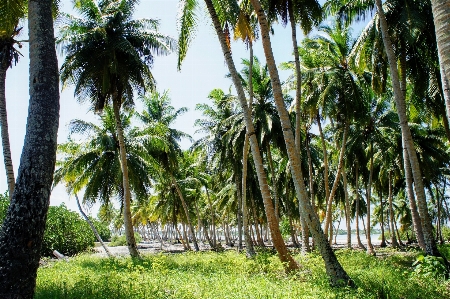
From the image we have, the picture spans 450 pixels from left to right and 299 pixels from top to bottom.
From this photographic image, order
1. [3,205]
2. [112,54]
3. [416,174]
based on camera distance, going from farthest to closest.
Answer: [3,205]
[112,54]
[416,174]

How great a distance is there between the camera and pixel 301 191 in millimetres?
9109

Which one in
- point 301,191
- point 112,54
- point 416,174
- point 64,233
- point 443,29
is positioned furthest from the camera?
point 64,233

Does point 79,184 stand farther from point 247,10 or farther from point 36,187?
point 36,187

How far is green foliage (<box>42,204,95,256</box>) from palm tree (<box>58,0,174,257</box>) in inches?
419

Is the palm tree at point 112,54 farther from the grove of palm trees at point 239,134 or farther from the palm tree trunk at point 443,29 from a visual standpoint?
the palm tree trunk at point 443,29

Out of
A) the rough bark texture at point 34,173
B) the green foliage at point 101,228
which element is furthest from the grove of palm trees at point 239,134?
the green foliage at point 101,228

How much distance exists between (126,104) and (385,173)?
2238 centimetres

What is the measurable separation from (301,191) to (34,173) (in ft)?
20.3

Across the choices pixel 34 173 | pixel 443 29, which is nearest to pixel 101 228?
pixel 34 173

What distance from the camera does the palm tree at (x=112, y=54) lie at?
1658 centimetres

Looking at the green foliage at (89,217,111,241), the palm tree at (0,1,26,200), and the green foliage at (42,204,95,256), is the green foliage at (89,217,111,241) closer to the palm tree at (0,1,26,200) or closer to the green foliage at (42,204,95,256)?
the green foliage at (42,204,95,256)

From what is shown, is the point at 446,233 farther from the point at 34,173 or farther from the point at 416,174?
the point at 34,173

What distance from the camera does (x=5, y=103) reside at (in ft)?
42.6

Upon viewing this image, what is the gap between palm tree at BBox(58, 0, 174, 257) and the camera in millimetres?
16578
